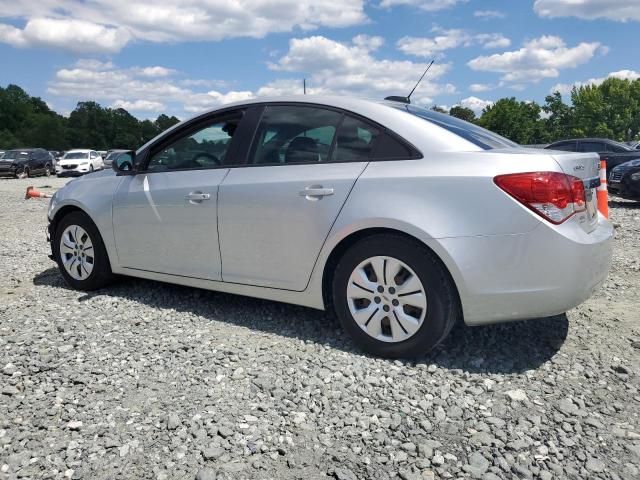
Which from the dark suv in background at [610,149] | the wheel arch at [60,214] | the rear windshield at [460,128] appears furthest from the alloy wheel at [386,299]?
the dark suv in background at [610,149]

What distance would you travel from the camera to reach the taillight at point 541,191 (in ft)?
9.93

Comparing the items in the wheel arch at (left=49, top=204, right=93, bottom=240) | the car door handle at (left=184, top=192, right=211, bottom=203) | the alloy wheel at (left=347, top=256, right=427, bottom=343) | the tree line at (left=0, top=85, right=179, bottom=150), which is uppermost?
the tree line at (left=0, top=85, right=179, bottom=150)

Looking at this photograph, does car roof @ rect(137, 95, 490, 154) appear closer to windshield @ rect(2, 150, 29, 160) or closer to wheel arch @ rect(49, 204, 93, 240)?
wheel arch @ rect(49, 204, 93, 240)

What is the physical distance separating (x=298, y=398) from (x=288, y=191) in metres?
1.38

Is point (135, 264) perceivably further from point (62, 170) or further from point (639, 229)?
point (62, 170)

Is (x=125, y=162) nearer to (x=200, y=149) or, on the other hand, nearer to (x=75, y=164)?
(x=200, y=149)

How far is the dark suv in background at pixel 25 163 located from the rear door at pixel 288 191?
101 ft

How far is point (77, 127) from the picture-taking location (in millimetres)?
113000

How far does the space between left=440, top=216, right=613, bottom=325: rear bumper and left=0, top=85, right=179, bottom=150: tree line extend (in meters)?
108

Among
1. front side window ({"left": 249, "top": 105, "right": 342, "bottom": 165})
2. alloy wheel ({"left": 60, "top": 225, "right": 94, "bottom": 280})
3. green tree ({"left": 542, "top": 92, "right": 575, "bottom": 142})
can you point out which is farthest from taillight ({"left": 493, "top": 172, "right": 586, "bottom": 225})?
green tree ({"left": 542, "top": 92, "right": 575, "bottom": 142})

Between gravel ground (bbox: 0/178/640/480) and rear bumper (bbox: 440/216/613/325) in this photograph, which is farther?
rear bumper (bbox: 440/216/613/325)

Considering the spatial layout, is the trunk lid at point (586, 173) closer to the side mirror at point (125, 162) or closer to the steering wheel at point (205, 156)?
the steering wheel at point (205, 156)

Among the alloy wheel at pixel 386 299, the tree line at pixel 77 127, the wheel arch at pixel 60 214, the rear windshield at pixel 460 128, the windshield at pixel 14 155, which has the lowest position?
the alloy wheel at pixel 386 299

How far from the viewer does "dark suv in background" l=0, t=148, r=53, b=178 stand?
30.0m
